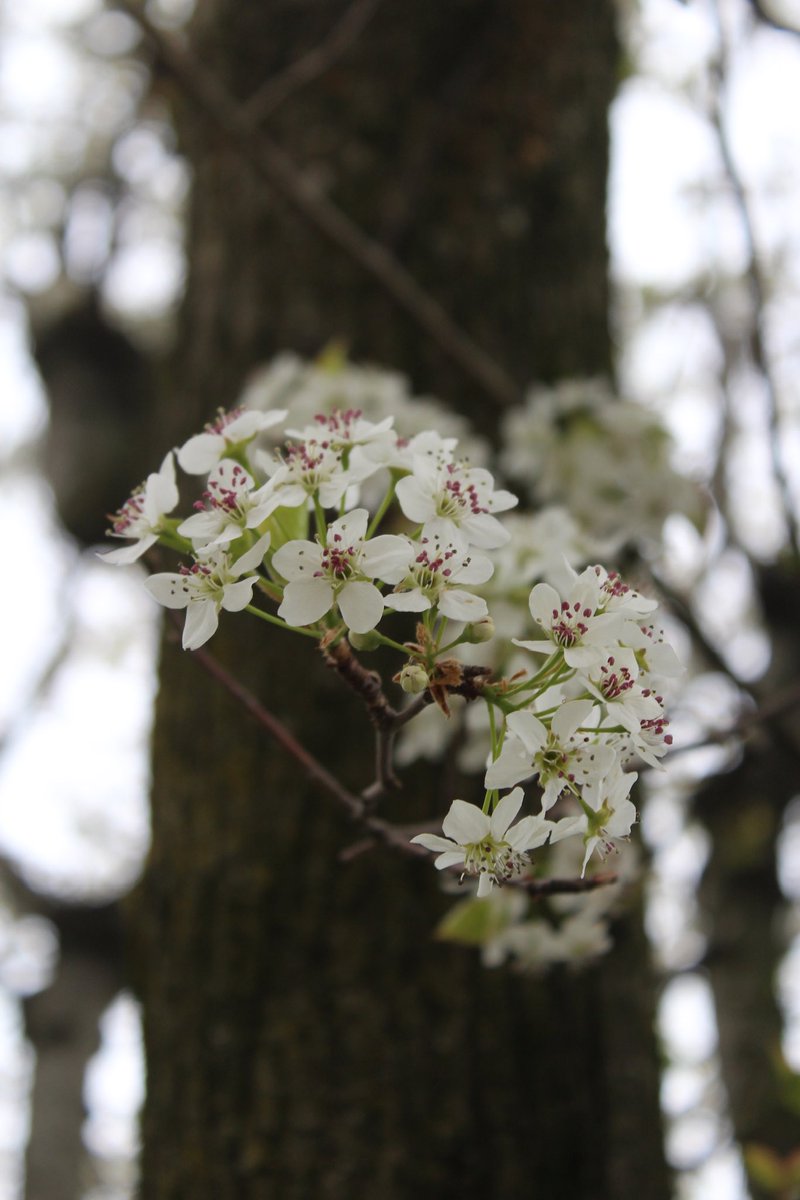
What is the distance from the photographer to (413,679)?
77 centimetres

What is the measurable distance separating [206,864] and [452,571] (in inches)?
45.9

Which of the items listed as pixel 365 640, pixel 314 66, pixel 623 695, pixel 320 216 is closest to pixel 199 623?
pixel 365 640

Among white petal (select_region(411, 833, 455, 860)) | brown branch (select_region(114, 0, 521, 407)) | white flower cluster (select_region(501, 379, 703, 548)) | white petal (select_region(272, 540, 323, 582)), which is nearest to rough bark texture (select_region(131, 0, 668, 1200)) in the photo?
brown branch (select_region(114, 0, 521, 407))

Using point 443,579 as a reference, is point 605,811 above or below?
below

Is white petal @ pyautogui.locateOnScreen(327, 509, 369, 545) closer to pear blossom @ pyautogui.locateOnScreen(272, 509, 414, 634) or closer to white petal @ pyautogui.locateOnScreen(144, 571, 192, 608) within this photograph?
pear blossom @ pyautogui.locateOnScreen(272, 509, 414, 634)

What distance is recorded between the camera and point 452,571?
2.71 ft

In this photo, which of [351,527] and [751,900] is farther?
[751,900]

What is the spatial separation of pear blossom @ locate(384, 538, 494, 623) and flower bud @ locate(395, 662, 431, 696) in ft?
0.19

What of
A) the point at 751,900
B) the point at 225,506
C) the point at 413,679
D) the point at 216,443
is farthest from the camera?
the point at 751,900

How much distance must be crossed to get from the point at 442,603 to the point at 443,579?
0.02m

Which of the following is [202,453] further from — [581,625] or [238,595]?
[581,625]

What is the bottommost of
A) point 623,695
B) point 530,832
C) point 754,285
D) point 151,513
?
point 530,832

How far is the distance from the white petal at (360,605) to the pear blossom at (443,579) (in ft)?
0.10

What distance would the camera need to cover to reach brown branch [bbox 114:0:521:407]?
1.90 meters
